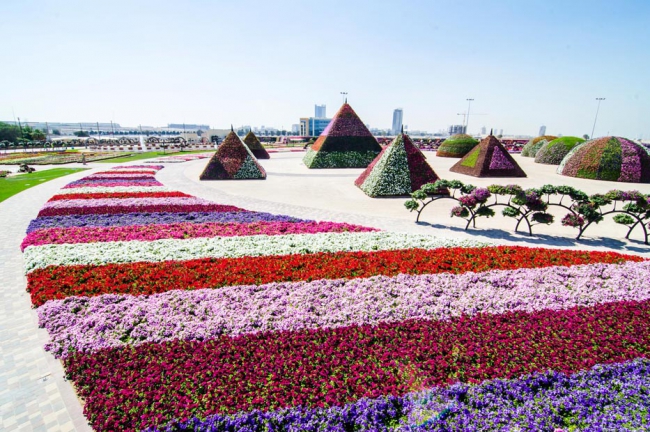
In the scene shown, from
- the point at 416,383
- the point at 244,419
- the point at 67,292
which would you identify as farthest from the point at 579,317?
the point at 67,292

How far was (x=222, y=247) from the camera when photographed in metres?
10.6

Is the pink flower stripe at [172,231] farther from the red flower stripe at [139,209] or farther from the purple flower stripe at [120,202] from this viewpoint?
the purple flower stripe at [120,202]

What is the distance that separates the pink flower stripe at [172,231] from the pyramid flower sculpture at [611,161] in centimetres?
A: 2332

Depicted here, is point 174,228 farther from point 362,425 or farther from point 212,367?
point 362,425

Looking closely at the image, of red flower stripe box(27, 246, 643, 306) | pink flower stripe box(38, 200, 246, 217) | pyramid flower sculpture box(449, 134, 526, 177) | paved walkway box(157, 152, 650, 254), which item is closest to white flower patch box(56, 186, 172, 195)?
paved walkway box(157, 152, 650, 254)

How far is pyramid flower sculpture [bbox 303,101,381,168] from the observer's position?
31.3 meters

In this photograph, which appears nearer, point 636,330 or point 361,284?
point 636,330

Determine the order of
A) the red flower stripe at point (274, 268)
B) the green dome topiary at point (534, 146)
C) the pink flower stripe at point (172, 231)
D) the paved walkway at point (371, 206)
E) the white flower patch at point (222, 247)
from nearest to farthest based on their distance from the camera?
the red flower stripe at point (274, 268) → the white flower patch at point (222, 247) → the pink flower stripe at point (172, 231) → the paved walkway at point (371, 206) → the green dome topiary at point (534, 146)

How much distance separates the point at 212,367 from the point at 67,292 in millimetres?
4800

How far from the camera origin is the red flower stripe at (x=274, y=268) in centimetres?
799

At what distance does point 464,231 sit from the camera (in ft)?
43.2

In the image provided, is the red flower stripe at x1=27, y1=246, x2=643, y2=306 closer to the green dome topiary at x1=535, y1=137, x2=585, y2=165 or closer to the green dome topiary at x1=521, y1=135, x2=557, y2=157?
the green dome topiary at x1=535, y1=137, x2=585, y2=165

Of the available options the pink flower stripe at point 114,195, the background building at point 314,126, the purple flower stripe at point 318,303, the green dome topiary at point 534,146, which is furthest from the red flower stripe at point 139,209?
the background building at point 314,126

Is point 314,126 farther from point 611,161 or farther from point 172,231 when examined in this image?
point 172,231
